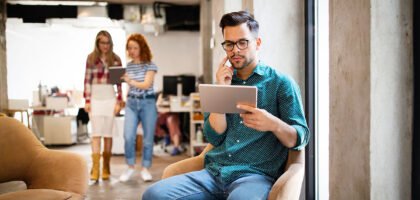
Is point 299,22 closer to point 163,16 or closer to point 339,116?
point 339,116

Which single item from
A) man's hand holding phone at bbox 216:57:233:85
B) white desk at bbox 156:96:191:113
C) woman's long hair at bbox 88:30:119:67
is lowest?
white desk at bbox 156:96:191:113

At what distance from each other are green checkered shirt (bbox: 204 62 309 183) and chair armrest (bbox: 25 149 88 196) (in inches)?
32.8

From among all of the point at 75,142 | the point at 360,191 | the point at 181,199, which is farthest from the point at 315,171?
the point at 75,142

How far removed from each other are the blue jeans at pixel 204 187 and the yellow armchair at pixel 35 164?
629 mm

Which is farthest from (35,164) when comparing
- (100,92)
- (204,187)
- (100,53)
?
(100,53)

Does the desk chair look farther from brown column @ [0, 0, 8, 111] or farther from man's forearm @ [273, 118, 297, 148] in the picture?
brown column @ [0, 0, 8, 111]

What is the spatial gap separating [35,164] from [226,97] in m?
1.39

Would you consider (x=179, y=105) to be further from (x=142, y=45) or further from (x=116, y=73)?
(x=116, y=73)

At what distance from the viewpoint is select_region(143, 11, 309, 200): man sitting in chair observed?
6.79 ft

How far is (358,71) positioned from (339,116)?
0.30 meters

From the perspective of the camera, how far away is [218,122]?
7.23 ft

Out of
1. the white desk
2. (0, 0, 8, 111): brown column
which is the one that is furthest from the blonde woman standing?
(0, 0, 8, 111): brown column

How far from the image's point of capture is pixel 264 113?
1.92m

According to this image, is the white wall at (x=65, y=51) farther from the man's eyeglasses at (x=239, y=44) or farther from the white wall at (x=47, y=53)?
the man's eyeglasses at (x=239, y=44)
